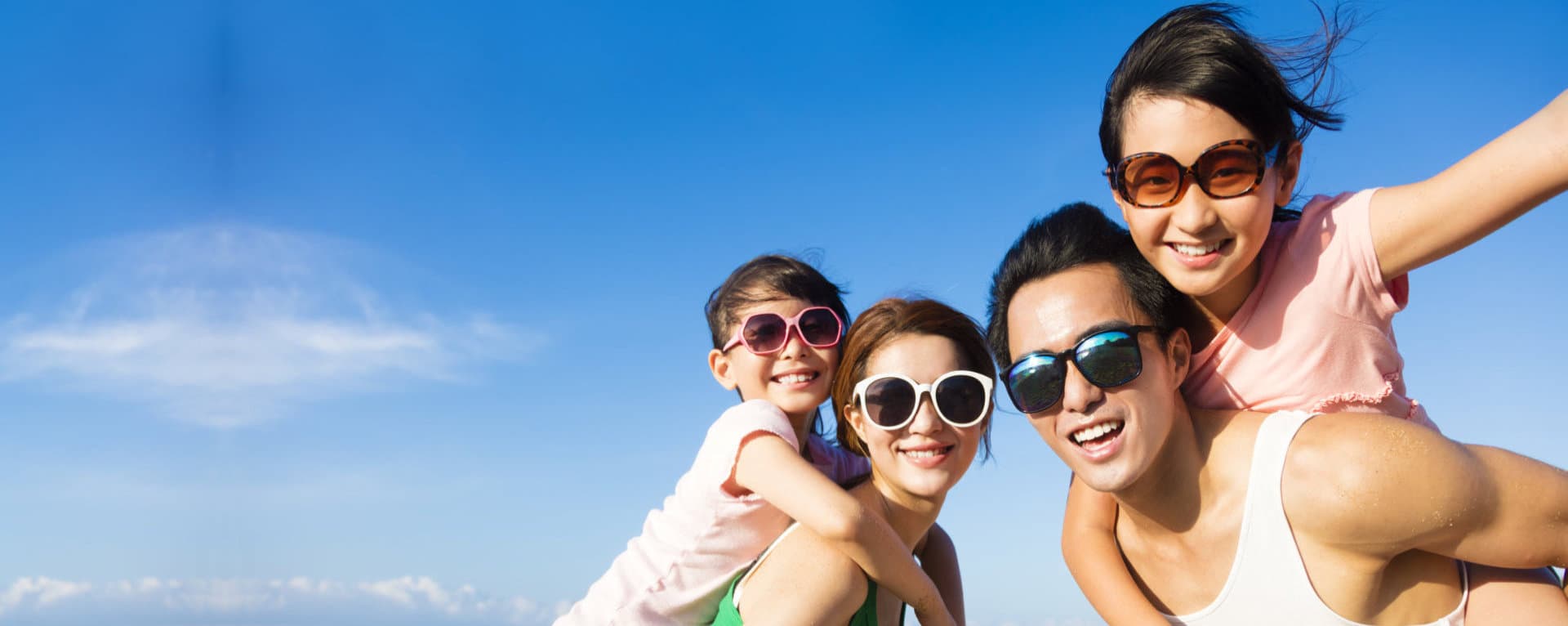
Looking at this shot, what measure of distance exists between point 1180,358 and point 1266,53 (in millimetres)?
1419

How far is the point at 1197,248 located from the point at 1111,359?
59cm

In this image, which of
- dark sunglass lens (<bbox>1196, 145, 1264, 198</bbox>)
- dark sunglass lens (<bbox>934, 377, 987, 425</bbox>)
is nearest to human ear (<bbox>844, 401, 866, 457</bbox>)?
dark sunglass lens (<bbox>934, 377, 987, 425</bbox>)

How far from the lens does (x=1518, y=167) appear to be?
4.27m

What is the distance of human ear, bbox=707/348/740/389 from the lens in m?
7.80

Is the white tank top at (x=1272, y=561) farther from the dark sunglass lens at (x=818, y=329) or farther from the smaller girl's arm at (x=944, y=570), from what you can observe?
the dark sunglass lens at (x=818, y=329)

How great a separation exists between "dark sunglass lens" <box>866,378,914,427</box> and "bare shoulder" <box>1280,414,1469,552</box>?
178cm

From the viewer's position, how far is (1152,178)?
16.5 feet

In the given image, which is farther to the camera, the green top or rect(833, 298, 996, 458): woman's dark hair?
rect(833, 298, 996, 458): woman's dark hair

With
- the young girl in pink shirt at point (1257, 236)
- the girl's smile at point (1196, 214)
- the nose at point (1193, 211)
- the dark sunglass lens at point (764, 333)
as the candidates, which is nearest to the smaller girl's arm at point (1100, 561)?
the young girl in pink shirt at point (1257, 236)

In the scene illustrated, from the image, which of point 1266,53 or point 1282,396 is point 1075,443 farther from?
point 1266,53

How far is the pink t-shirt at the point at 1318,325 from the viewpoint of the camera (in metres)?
4.93

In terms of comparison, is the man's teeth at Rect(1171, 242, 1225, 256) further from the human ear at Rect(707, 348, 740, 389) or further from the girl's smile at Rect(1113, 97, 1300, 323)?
the human ear at Rect(707, 348, 740, 389)

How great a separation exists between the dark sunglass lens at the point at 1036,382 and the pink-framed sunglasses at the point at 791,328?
214 cm

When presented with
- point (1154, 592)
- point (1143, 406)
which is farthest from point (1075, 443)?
point (1154, 592)
